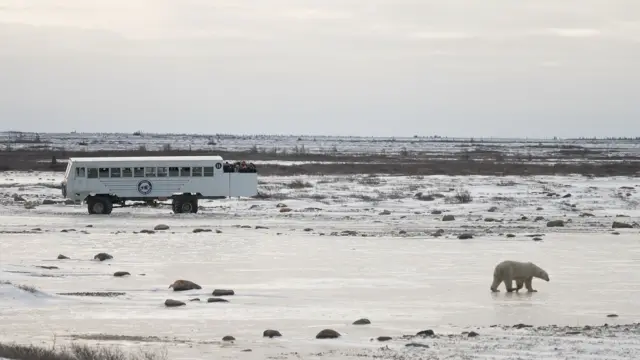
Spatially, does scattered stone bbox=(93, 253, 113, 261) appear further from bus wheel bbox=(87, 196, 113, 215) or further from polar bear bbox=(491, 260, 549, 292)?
bus wheel bbox=(87, 196, 113, 215)

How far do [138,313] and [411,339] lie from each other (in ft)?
15.2

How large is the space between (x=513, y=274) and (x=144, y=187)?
24768mm

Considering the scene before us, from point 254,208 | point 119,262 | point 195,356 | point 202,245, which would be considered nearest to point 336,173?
point 254,208

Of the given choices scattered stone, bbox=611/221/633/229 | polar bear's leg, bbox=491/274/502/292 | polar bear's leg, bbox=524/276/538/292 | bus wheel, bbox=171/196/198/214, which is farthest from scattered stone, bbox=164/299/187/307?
bus wheel, bbox=171/196/198/214

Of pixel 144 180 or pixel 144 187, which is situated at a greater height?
pixel 144 180

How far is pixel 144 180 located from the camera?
1629 inches

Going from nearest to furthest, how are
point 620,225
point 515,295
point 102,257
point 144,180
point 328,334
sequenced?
point 328,334, point 515,295, point 102,257, point 620,225, point 144,180

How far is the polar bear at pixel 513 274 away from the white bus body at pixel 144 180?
76.6 feet

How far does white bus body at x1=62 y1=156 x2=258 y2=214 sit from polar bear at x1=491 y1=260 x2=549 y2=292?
23347 mm

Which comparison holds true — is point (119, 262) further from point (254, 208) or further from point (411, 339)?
point (254, 208)

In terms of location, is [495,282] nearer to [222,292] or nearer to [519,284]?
[519,284]

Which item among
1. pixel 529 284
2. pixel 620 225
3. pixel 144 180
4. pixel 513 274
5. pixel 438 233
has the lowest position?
pixel 438 233

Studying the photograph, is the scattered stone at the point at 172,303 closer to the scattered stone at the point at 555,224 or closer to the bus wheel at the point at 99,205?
the scattered stone at the point at 555,224

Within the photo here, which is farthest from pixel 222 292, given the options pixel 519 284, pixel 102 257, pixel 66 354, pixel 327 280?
pixel 66 354
